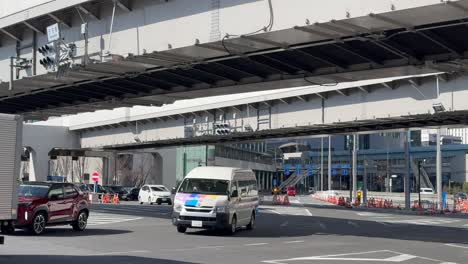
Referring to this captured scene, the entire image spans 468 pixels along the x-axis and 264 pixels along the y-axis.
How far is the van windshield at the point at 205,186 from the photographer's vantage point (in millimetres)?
22906

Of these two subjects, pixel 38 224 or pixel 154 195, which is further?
pixel 154 195

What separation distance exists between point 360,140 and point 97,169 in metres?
72.0

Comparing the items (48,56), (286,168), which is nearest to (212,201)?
(48,56)

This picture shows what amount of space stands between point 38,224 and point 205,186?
5.68m

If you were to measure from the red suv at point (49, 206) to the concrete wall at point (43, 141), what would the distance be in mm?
40249

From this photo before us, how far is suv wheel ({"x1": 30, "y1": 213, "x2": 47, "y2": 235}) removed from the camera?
20.2 meters

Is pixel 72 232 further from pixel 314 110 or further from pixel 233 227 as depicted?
pixel 314 110

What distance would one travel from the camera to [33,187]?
69.4 ft

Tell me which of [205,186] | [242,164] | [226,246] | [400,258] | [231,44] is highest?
[231,44]

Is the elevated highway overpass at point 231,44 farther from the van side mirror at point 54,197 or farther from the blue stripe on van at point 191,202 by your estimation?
the blue stripe on van at point 191,202

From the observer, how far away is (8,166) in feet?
42.1

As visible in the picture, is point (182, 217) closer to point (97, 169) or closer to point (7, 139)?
point (7, 139)

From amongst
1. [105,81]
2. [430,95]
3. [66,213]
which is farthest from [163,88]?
[430,95]

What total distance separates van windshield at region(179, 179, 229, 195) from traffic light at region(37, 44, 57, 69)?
6003 millimetres
